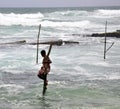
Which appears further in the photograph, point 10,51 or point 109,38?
point 109,38

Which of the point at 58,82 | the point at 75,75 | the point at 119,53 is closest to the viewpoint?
the point at 58,82

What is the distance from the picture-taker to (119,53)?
22.2 m

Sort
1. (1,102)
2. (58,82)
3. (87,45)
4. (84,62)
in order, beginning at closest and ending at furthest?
(1,102)
(58,82)
(84,62)
(87,45)

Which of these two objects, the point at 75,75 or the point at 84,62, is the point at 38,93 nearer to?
the point at 75,75

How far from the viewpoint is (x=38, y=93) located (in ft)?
41.7

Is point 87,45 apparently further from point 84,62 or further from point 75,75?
point 75,75

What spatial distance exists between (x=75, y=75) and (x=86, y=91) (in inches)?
107

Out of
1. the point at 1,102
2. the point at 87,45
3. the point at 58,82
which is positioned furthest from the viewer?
the point at 87,45

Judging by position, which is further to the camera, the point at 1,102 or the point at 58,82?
the point at 58,82

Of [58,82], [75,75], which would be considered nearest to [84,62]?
[75,75]

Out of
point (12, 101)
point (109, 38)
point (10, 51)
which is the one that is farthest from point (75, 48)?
point (12, 101)

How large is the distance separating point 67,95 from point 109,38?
61.4ft

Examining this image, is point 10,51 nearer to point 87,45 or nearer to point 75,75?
point 87,45

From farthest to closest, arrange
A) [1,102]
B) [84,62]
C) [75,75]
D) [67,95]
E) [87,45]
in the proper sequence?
1. [87,45]
2. [84,62]
3. [75,75]
4. [67,95]
5. [1,102]
